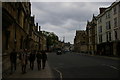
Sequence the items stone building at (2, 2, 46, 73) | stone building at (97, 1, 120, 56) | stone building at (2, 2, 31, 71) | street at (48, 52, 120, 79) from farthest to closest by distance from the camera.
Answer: stone building at (97, 1, 120, 56)
stone building at (2, 2, 46, 73)
stone building at (2, 2, 31, 71)
street at (48, 52, 120, 79)

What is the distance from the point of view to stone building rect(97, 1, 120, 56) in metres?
46.4

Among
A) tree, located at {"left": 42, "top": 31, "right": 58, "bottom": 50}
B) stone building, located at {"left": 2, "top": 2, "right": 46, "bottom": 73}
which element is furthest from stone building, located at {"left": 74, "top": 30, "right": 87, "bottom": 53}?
stone building, located at {"left": 2, "top": 2, "right": 46, "bottom": 73}

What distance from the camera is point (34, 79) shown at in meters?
11.9

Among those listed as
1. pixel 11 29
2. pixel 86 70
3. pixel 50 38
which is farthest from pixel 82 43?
pixel 86 70

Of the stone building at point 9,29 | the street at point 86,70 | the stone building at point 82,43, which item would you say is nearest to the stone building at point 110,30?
the street at point 86,70

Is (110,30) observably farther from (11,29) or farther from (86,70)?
(11,29)

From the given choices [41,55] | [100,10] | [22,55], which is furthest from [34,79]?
[100,10]

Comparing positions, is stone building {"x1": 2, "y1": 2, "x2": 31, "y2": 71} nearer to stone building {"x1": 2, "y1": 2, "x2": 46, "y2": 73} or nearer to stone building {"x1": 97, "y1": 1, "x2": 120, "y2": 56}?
stone building {"x1": 2, "y1": 2, "x2": 46, "y2": 73}

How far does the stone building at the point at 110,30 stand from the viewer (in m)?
46.4

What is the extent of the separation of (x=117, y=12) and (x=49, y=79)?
124 feet

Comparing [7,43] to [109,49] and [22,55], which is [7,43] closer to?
[22,55]

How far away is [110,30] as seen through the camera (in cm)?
5131

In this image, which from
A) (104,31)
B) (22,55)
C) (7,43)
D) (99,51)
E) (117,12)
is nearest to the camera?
(22,55)

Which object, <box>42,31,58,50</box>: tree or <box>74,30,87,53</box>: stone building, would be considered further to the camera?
<box>42,31,58,50</box>: tree
